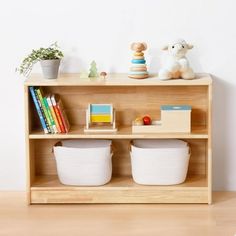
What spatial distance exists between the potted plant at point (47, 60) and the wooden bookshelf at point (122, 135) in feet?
0.17

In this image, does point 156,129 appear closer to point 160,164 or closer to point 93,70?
point 160,164

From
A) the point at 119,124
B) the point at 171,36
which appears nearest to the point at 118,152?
the point at 119,124

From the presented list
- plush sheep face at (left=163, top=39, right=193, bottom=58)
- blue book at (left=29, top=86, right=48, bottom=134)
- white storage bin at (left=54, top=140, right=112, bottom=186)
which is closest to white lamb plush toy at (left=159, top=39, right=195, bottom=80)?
plush sheep face at (left=163, top=39, right=193, bottom=58)

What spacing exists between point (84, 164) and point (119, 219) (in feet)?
1.16

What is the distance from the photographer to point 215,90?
3.69m

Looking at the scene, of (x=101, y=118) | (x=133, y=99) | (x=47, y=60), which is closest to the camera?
(x=47, y=60)

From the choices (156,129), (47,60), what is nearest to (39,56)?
(47,60)

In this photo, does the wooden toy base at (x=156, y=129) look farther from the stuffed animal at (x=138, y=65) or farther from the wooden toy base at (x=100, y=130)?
the stuffed animal at (x=138, y=65)

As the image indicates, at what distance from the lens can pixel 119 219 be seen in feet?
11.1

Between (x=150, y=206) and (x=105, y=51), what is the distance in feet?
2.61

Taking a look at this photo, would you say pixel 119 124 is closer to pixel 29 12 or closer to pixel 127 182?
pixel 127 182

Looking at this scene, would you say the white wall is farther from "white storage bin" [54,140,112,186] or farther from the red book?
"white storage bin" [54,140,112,186]

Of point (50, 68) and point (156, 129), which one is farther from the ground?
point (50, 68)

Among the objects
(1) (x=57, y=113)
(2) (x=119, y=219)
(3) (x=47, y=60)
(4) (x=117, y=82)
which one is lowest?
(2) (x=119, y=219)
